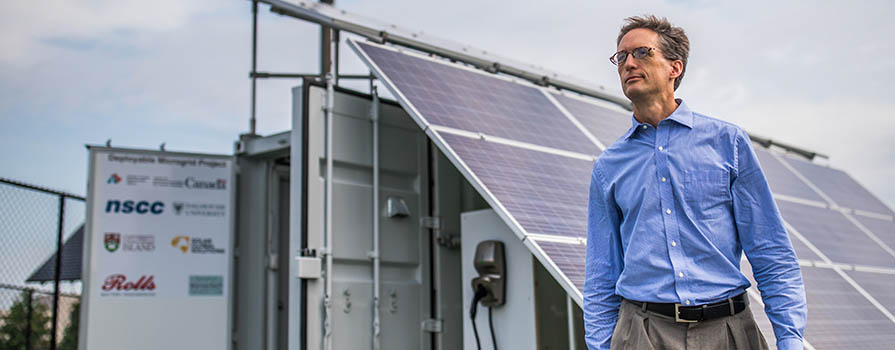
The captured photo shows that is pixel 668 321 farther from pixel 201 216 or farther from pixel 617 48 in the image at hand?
pixel 201 216

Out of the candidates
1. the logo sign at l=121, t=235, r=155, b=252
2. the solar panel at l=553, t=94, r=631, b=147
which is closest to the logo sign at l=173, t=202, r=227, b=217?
the logo sign at l=121, t=235, r=155, b=252

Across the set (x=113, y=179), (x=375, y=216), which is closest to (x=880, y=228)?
(x=375, y=216)

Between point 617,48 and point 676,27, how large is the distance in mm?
163

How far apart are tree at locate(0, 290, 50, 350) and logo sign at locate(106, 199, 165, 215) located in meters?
1.25

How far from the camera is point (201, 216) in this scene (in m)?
6.88

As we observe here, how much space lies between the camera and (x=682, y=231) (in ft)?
6.73

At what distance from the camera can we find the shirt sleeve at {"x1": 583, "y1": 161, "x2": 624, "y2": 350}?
2.20 metres

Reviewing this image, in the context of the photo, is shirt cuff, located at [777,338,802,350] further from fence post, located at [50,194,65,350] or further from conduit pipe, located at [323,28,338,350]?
fence post, located at [50,194,65,350]

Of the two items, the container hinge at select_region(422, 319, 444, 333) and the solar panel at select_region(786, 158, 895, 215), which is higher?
the solar panel at select_region(786, 158, 895, 215)

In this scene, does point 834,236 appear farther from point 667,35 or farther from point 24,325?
point 24,325

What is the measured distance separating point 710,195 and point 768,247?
0.61 ft

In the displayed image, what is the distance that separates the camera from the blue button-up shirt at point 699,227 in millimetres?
2000

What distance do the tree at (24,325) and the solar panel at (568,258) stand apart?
17.2 feet

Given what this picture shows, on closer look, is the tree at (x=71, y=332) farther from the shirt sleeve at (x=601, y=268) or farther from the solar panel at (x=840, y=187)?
the solar panel at (x=840, y=187)
